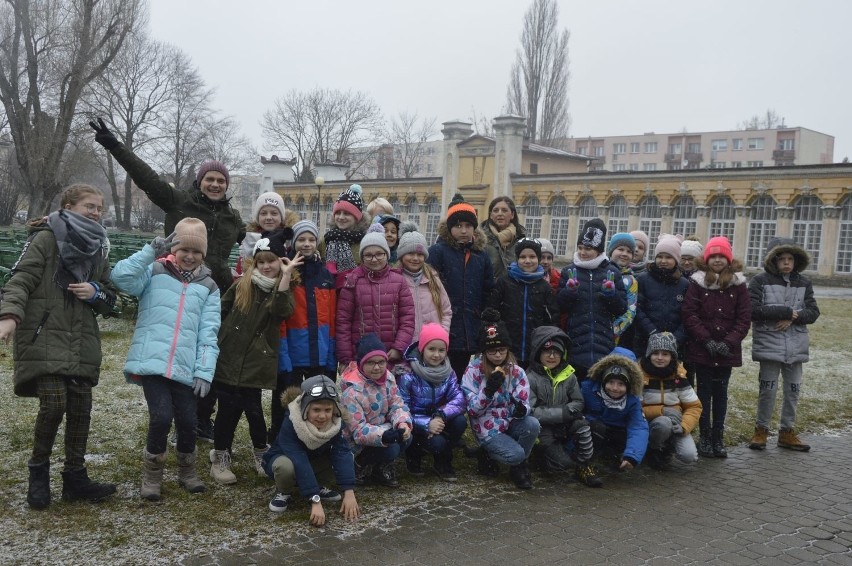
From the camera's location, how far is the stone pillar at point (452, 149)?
45.7m

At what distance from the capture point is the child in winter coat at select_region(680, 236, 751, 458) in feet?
21.0

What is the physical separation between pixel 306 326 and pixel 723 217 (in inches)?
1378

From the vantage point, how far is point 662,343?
6.10m

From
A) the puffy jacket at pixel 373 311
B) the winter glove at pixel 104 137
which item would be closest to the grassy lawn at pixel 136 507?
the puffy jacket at pixel 373 311

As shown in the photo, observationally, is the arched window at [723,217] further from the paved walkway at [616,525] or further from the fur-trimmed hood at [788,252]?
the paved walkway at [616,525]

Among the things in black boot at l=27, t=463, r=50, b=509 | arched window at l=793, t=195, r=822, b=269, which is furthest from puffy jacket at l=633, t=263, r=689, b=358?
arched window at l=793, t=195, r=822, b=269

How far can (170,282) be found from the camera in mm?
4820

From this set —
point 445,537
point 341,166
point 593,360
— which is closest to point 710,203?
point 341,166

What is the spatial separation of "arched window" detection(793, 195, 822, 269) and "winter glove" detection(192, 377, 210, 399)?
34216 millimetres

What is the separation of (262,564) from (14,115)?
36.4m

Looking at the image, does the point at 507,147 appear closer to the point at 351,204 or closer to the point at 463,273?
the point at 463,273

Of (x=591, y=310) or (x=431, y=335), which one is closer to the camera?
(x=431, y=335)

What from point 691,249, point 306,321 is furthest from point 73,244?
point 691,249

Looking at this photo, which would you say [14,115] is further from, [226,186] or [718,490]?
[718,490]
